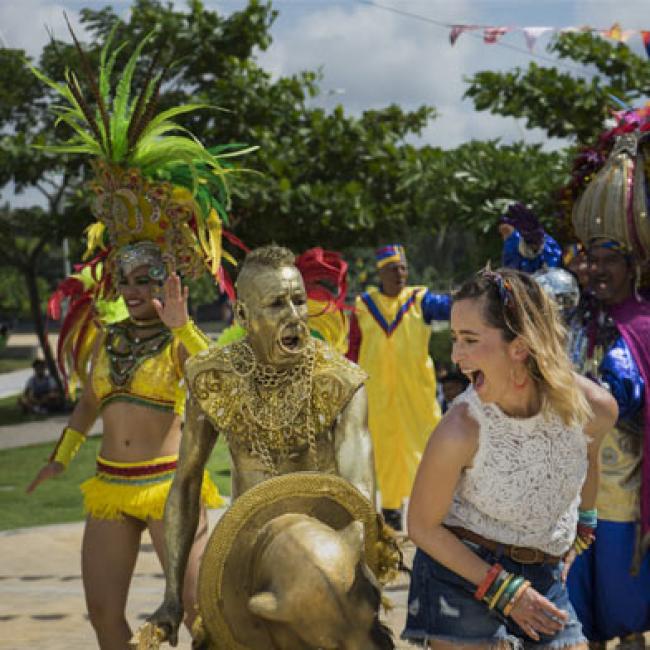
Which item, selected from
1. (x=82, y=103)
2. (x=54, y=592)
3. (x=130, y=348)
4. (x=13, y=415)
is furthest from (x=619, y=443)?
(x=13, y=415)

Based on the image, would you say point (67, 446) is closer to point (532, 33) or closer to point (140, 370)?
point (140, 370)

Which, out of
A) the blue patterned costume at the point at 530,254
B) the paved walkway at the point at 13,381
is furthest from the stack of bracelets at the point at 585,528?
the paved walkway at the point at 13,381

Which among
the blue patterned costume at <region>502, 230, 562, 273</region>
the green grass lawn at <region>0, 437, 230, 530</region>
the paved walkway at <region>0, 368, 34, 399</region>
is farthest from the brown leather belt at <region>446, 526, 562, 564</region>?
the paved walkway at <region>0, 368, 34, 399</region>

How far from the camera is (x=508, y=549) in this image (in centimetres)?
331

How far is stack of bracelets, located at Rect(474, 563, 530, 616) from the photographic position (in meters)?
3.19

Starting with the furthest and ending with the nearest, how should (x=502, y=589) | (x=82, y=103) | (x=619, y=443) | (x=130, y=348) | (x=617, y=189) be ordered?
(x=617, y=189), (x=619, y=443), (x=130, y=348), (x=82, y=103), (x=502, y=589)

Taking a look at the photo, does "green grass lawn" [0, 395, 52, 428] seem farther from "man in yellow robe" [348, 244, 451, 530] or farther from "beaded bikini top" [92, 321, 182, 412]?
"beaded bikini top" [92, 321, 182, 412]

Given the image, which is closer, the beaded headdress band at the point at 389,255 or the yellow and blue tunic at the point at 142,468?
the yellow and blue tunic at the point at 142,468

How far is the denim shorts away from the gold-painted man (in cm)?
→ 44

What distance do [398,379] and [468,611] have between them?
19.2ft

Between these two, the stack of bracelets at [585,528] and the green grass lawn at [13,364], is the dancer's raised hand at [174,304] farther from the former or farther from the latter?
the green grass lawn at [13,364]

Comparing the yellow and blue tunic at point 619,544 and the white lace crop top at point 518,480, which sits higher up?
the white lace crop top at point 518,480

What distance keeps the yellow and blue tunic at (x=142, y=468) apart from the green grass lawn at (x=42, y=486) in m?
4.93

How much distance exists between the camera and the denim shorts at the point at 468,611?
3.29 metres
